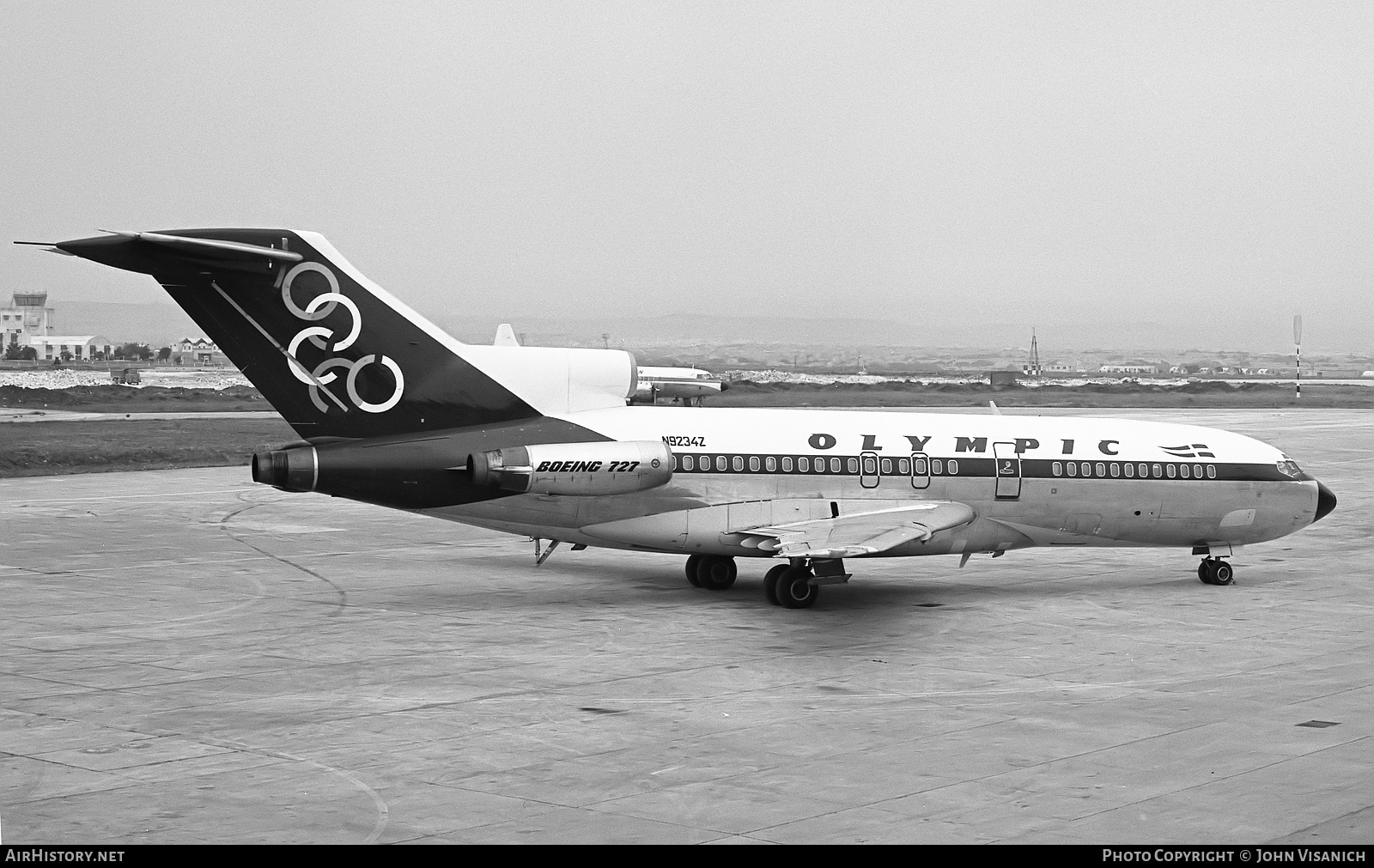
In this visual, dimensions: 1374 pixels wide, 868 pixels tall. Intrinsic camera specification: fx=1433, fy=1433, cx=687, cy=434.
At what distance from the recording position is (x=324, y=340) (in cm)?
2044

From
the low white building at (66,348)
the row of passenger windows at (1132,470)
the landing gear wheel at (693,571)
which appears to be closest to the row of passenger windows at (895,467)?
the row of passenger windows at (1132,470)

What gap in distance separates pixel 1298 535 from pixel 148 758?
2715 cm

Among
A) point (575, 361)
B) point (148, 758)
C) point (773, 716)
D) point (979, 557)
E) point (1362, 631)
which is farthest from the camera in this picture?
point (979, 557)

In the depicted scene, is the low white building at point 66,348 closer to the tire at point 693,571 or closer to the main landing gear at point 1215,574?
the tire at point 693,571

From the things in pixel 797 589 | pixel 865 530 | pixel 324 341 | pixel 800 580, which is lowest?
pixel 797 589

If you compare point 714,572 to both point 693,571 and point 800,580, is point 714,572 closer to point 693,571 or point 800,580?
point 693,571

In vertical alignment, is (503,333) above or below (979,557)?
above

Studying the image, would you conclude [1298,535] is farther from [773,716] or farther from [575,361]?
[773,716]

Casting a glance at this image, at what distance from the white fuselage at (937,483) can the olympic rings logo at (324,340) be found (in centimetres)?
230

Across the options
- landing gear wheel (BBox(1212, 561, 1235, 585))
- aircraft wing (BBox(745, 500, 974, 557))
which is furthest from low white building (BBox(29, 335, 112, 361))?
landing gear wheel (BBox(1212, 561, 1235, 585))

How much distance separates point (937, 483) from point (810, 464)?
87.9 inches

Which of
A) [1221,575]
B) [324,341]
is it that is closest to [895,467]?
[1221,575]
